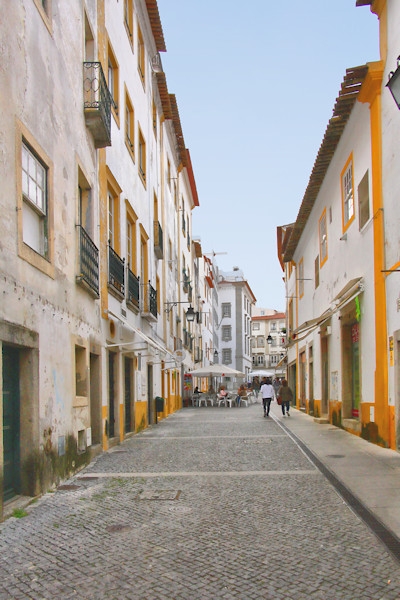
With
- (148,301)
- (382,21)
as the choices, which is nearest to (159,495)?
(382,21)

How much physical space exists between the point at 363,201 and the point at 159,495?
857 cm

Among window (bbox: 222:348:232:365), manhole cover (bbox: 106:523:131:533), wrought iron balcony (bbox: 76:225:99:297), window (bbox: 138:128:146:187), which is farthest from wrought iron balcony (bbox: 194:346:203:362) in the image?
manhole cover (bbox: 106:523:131:533)

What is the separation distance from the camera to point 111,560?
16.8ft

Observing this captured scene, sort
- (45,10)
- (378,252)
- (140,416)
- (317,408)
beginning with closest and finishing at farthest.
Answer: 1. (45,10)
2. (378,252)
3. (140,416)
4. (317,408)

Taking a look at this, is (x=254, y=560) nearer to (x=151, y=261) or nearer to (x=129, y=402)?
(x=129, y=402)

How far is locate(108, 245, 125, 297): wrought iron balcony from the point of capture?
44.8 feet

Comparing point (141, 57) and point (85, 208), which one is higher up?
point (141, 57)

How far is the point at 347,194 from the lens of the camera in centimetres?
1561

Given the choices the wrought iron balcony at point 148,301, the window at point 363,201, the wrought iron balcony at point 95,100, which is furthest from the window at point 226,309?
the wrought iron balcony at point 95,100

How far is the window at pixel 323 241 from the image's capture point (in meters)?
19.7

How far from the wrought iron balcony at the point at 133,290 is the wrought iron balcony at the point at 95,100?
4998 mm

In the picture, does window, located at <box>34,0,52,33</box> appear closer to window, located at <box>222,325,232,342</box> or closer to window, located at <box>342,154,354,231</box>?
window, located at <box>342,154,354,231</box>

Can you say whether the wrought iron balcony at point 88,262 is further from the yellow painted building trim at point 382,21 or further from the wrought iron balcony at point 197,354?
the wrought iron balcony at point 197,354

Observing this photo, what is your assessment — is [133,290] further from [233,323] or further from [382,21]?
[233,323]
